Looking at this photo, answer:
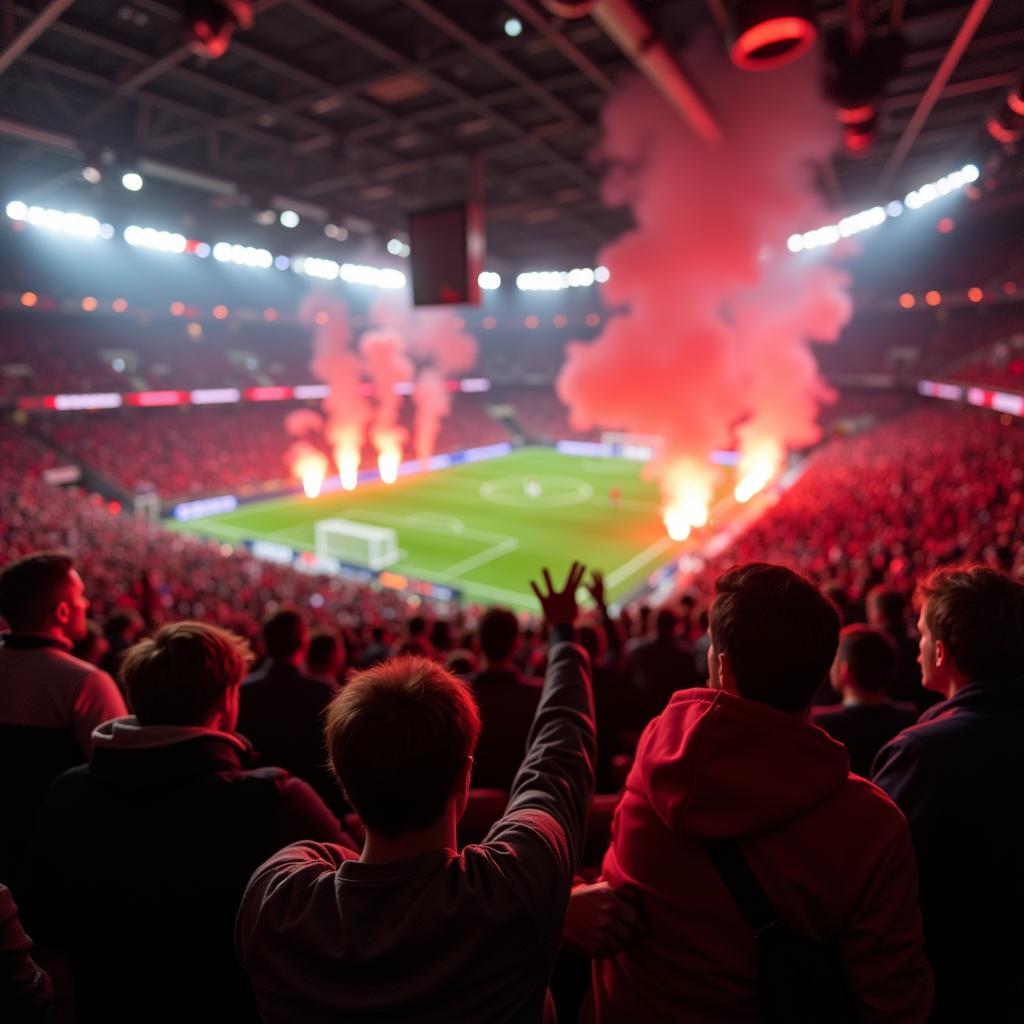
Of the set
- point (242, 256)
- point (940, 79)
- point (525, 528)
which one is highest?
point (242, 256)

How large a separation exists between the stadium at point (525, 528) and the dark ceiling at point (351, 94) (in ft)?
0.40

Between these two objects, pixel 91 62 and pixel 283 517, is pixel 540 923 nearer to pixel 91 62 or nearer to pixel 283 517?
pixel 91 62

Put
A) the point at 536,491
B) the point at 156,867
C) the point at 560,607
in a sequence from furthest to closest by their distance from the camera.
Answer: the point at 536,491 < the point at 560,607 < the point at 156,867

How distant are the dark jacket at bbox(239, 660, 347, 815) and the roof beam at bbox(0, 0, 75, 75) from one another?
11286 mm

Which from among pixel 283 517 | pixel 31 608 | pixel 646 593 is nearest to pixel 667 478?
pixel 646 593

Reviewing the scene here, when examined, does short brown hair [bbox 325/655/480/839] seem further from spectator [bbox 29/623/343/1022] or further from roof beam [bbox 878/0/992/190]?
roof beam [bbox 878/0/992/190]

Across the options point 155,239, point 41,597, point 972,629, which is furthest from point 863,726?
point 155,239

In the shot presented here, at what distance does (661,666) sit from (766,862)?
179 inches

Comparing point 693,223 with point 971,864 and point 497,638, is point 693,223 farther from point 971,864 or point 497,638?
point 971,864

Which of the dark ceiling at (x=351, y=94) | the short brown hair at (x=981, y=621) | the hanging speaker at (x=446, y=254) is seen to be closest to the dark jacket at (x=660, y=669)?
the short brown hair at (x=981, y=621)

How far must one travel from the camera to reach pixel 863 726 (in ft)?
10.2

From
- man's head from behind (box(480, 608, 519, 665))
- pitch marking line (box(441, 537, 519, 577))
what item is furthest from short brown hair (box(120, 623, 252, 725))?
pitch marking line (box(441, 537, 519, 577))

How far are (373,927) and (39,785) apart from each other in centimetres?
214

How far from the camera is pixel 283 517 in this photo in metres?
31.8
